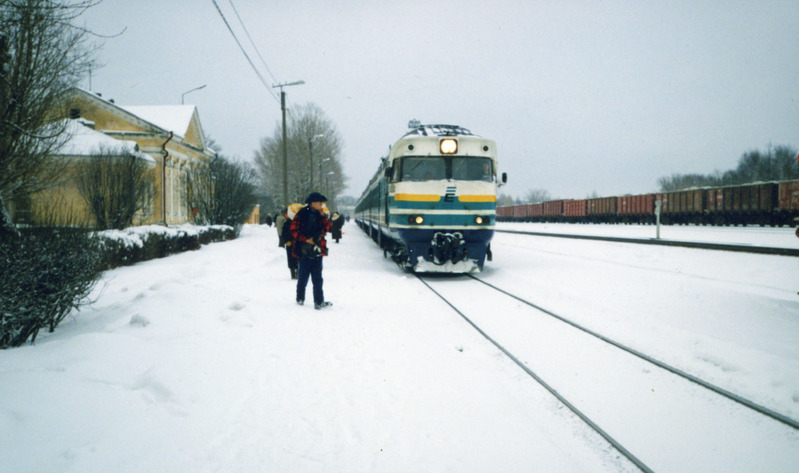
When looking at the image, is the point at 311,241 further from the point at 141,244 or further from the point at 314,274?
the point at 141,244

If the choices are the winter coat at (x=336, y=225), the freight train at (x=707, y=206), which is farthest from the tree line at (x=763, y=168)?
the winter coat at (x=336, y=225)

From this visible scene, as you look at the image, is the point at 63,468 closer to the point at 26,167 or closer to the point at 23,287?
the point at 23,287

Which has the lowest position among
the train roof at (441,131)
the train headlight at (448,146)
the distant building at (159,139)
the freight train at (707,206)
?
the freight train at (707,206)

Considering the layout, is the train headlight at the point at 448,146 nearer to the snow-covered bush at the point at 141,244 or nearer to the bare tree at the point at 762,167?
the snow-covered bush at the point at 141,244

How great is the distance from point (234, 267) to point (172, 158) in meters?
27.2

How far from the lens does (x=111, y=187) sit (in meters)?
18.2

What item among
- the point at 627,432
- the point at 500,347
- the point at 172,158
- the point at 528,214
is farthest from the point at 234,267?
the point at 528,214

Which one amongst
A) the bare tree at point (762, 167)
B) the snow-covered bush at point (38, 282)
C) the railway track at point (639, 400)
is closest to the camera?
the railway track at point (639, 400)

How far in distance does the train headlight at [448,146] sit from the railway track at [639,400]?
5.65 meters

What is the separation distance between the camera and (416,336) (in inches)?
237

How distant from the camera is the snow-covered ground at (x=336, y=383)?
3.01 metres

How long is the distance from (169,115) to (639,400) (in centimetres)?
4246

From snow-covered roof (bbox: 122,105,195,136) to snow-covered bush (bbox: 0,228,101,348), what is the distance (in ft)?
111

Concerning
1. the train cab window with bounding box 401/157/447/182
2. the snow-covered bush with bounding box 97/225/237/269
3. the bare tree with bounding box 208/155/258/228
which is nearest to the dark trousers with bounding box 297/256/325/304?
the train cab window with bounding box 401/157/447/182
